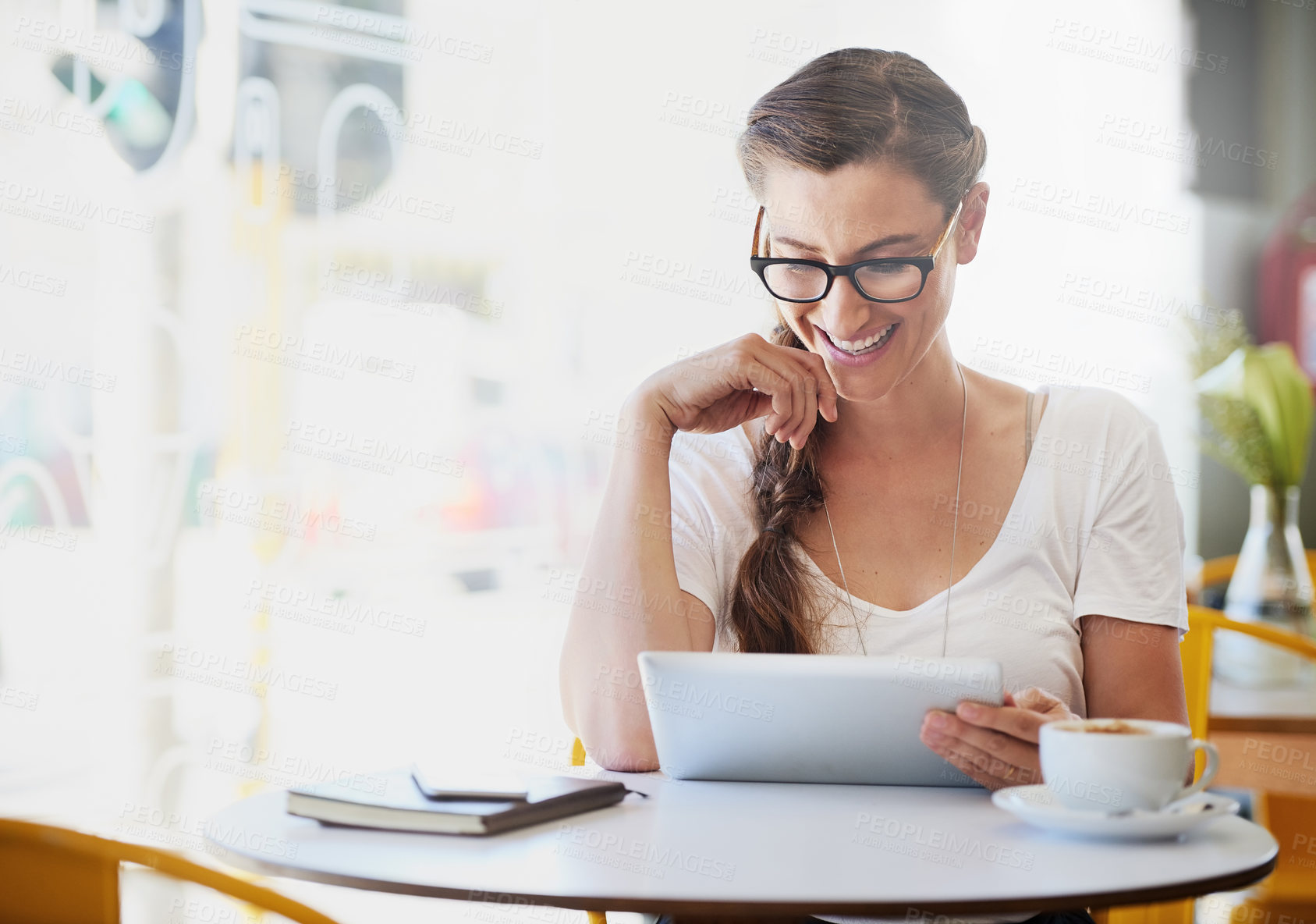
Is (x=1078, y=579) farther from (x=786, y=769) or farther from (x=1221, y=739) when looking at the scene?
(x=1221, y=739)

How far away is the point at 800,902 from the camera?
0.74 metres

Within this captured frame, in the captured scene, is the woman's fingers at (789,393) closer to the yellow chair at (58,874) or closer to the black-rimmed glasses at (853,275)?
the black-rimmed glasses at (853,275)

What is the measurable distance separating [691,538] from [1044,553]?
413 mm

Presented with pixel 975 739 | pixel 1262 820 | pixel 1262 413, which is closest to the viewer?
pixel 975 739

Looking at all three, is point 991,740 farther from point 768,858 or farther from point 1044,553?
point 1044,553

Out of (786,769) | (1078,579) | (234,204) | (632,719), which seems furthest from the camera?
(234,204)

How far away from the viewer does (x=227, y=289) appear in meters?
2.31

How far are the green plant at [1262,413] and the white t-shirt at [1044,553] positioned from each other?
0.96 meters

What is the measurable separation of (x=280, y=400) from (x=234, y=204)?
15.2 inches

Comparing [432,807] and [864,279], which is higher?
[864,279]

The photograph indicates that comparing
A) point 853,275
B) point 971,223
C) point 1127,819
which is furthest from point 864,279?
point 1127,819

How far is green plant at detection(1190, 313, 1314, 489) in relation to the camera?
7.51 feet

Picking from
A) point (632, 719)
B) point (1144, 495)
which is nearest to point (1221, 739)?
point (1144, 495)

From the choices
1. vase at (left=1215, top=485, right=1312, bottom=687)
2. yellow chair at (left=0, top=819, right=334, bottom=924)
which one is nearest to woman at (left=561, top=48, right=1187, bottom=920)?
yellow chair at (left=0, top=819, right=334, bottom=924)
